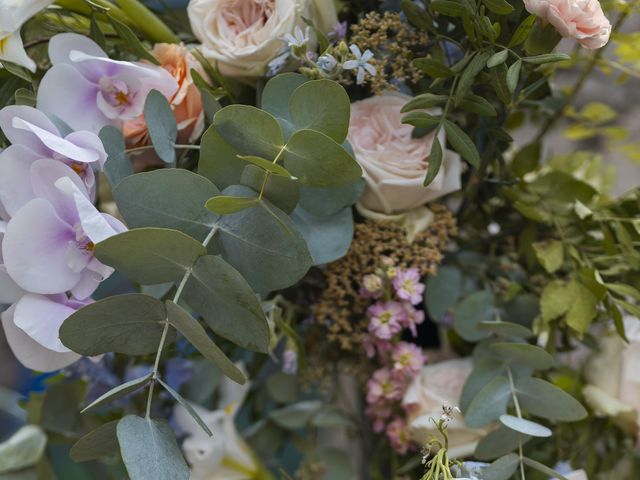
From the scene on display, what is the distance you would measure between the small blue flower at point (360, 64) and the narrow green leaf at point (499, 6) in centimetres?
8

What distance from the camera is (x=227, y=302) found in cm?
44

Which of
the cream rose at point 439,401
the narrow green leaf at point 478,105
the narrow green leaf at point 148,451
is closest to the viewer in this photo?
the narrow green leaf at point 148,451

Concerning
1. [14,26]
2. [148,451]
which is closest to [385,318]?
[148,451]

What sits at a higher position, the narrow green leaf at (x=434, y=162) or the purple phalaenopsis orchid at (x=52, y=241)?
the narrow green leaf at (x=434, y=162)

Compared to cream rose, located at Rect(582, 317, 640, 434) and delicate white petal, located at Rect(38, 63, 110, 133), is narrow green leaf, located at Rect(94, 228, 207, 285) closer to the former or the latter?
delicate white petal, located at Rect(38, 63, 110, 133)

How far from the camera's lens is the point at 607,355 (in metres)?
0.67

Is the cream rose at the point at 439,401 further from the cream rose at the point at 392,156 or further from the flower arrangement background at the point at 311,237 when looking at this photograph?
the cream rose at the point at 392,156

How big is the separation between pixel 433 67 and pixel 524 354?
0.74ft

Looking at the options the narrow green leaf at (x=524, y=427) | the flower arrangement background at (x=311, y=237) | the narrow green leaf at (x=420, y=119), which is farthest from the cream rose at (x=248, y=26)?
the narrow green leaf at (x=524, y=427)

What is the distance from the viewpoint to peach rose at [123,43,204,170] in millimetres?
538

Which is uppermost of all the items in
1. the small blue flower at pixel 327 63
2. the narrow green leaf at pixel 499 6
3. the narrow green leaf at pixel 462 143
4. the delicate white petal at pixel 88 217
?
the narrow green leaf at pixel 499 6

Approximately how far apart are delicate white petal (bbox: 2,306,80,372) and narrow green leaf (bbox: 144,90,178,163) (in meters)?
0.14

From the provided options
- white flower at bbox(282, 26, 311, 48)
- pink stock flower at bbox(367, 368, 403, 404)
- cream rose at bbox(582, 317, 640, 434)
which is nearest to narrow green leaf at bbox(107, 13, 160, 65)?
white flower at bbox(282, 26, 311, 48)

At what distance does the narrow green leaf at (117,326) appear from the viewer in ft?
1.34
